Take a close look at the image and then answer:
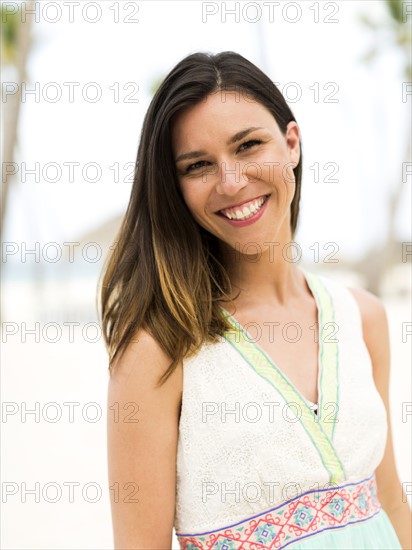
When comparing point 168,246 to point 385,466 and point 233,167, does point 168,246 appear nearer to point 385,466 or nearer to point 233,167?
point 233,167

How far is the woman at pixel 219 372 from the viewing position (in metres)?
1.78

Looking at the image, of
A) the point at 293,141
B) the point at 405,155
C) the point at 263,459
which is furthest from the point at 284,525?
the point at 405,155

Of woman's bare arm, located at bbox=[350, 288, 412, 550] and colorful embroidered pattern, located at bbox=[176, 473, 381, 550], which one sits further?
woman's bare arm, located at bbox=[350, 288, 412, 550]

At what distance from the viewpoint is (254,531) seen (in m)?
1.80

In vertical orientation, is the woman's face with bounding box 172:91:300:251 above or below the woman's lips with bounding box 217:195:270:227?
above

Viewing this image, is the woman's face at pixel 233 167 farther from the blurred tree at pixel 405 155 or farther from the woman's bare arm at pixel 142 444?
the blurred tree at pixel 405 155

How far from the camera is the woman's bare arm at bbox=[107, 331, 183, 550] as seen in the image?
1733 millimetres

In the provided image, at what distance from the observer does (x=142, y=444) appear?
5.75ft

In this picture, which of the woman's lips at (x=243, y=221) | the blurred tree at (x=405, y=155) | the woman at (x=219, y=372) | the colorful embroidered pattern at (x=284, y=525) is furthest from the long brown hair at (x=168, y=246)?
the blurred tree at (x=405, y=155)

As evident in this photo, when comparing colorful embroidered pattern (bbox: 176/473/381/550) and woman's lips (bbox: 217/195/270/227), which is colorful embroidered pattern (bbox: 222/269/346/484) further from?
woman's lips (bbox: 217/195/270/227)

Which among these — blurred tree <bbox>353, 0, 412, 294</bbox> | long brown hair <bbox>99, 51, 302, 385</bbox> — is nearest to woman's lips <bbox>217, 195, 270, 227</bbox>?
long brown hair <bbox>99, 51, 302, 385</bbox>

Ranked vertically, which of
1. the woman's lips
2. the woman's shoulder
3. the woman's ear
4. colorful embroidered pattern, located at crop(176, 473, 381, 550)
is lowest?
colorful embroidered pattern, located at crop(176, 473, 381, 550)

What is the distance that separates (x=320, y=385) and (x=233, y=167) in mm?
596

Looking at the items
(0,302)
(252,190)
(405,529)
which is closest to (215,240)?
(252,190)
